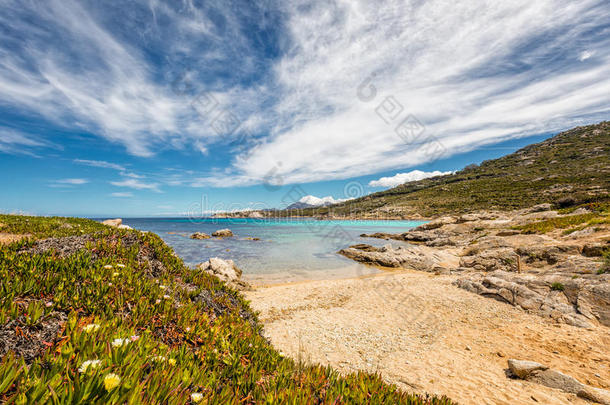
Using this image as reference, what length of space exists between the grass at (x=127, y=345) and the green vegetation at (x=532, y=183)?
195 ft

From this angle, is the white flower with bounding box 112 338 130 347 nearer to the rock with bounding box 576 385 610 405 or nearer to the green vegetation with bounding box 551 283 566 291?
the rock with bounding box 576 385 610 405

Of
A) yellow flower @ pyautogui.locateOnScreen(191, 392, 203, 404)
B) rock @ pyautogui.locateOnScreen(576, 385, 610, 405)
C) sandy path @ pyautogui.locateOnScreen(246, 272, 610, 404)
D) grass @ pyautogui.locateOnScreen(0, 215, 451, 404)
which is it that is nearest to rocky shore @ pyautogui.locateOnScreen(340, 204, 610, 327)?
sandy path @ pyautogui.locateOnScreen(246, 272, 610, 404)

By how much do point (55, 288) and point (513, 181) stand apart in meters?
126

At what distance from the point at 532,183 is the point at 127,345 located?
114 metres

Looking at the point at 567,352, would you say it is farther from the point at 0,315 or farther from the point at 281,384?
the point at 0,315

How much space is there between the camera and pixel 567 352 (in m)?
7.12

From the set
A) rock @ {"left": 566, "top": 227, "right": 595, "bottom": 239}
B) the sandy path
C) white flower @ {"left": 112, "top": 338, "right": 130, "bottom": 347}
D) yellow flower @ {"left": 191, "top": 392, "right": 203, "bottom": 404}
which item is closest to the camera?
yellow flower @ {"left": 191, "top": 392, "right": 203, "bottom": 404}

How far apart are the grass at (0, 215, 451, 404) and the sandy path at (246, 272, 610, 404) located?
186cm

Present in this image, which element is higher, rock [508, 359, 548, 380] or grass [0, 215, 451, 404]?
grass [0, 215, 451, 404]

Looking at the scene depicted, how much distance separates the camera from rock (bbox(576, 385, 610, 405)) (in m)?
4.80

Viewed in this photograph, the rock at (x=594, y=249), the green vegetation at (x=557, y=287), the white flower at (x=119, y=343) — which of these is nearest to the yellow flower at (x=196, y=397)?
the white flower at (x=119, y=343)

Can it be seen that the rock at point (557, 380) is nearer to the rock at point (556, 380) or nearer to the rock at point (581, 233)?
the rock at point (556, 380)

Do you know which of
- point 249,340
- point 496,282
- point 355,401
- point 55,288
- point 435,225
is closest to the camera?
point 355,401

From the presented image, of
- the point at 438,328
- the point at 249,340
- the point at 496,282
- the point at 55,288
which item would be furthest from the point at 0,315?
the point at 496,282
